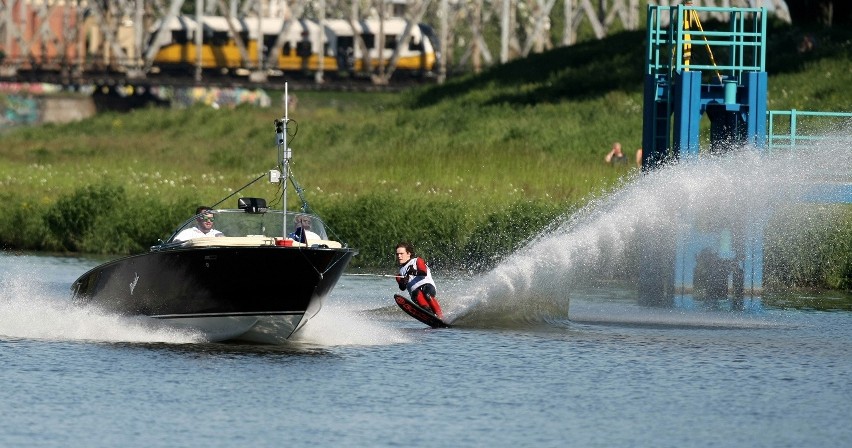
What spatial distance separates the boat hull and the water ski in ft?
7.26

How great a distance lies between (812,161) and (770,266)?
2419 millimetres

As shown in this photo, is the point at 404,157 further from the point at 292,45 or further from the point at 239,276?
the point at 292,45

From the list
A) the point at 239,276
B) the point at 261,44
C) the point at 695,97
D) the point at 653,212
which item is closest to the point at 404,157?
the point at 695,97

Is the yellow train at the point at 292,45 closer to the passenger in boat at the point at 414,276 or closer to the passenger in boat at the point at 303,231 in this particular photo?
the passenger in boat at the point at 414,276

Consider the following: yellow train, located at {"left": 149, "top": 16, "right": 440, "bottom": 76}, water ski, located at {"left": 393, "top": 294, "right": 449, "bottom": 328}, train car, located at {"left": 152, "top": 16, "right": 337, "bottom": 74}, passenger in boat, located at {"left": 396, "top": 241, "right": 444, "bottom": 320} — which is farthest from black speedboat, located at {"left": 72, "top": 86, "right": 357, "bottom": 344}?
train car, located at {"left": 152, "top": 16, "right": 337, "bottom": 74}

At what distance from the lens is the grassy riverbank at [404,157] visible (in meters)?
41.8

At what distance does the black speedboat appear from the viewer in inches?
971

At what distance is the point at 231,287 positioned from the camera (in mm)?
24969

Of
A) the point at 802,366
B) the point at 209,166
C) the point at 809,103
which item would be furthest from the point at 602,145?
the point at 802,366

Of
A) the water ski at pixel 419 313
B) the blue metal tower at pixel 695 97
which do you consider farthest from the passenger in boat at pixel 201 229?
the blue metal tower at pixel 695 97

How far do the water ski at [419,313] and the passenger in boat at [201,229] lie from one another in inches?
128

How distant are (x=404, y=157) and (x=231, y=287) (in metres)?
31.1

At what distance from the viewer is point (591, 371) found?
24.3 m

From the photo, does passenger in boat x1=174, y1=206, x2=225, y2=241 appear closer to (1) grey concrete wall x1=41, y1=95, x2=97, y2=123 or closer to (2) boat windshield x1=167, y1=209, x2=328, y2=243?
(2) boat windshield x1=167, y1=209, x2=328, y2=243
